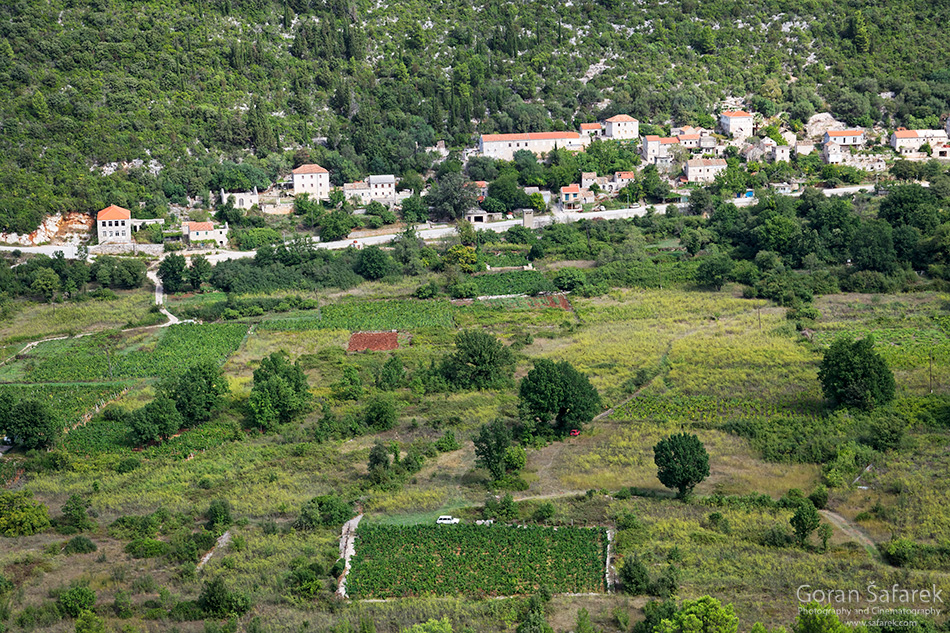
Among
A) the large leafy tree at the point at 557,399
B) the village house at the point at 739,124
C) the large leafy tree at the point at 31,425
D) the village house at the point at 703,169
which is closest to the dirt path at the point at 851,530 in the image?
the large leafy tree at the point at 557,399

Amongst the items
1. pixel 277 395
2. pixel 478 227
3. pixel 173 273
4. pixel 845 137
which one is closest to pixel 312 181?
pixel 478 227

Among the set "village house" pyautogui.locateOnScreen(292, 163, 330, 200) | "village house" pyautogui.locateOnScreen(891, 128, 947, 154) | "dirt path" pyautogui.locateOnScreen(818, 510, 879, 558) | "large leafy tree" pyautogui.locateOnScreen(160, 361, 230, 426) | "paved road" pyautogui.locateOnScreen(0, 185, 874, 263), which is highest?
"village house" pyautogui.locateOnScreen(891, 128, 947, 154)

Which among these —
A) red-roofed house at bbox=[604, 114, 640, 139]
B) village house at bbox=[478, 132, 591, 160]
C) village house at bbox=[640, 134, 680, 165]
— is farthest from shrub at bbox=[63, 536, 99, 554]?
red-roofed house at bbox=[604, 114, 640, 139]

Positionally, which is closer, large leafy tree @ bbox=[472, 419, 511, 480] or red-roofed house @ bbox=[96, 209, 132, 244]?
large leafy tree @ bbox=[472, 419, 511, 480]

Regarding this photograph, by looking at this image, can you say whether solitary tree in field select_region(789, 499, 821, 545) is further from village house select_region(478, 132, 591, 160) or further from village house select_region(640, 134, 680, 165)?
village house select_region(478, 132, 591, 160)

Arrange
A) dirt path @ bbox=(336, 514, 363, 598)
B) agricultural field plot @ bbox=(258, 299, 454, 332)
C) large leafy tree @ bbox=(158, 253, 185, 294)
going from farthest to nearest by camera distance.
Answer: large leafy tree @ bbox=(158, 253, 185, 294), agricultural field plot @ bbox=(258, 299, 454, 332), dirt path @ bbox=(336, 514, 363, 598)

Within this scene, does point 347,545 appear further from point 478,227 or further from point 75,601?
point 478,227
